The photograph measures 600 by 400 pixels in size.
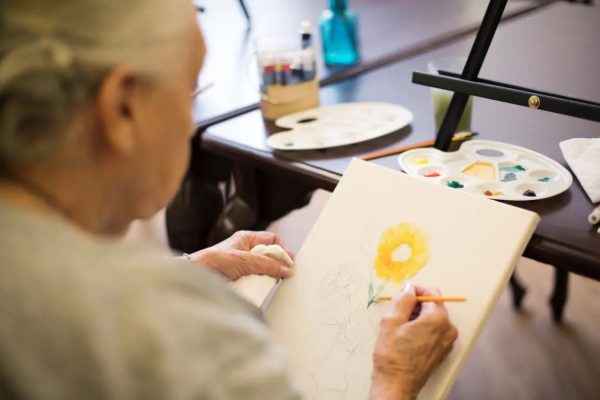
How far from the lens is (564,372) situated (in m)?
1.89

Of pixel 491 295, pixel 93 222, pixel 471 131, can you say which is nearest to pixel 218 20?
pixel 471 131

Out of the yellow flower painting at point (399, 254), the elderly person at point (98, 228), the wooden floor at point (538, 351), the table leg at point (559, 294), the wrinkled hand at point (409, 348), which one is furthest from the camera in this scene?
the table leg at point (559, 294)

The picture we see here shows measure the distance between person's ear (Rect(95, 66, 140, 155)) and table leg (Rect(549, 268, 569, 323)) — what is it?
5.49ft

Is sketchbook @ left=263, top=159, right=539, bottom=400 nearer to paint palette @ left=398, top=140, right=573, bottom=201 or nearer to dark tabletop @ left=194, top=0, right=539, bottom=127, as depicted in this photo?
paint palette @ left=398, top=140, right=573, bottom=201

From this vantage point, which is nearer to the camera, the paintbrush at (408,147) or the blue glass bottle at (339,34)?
the paintbrush at (408,147)

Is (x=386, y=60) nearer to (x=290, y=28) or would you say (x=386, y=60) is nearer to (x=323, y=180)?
(x=290, y=28)

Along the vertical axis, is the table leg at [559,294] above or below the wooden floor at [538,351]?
above

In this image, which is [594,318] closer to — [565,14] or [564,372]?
[564,372]

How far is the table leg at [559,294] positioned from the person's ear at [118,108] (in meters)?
1.67

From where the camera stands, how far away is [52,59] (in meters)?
0.48

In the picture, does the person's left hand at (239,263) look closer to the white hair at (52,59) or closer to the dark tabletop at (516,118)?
the dark tabletop at (516,118)

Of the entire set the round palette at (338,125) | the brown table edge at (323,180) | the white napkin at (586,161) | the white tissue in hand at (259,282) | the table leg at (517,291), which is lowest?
the table leg at (517,291)

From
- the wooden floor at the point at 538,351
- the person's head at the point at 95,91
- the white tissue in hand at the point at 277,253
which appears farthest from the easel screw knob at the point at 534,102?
the wooden floor at the point at 538,351

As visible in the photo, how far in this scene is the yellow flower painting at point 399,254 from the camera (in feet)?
3.06
